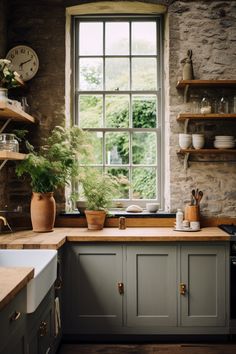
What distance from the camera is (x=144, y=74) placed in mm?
4969

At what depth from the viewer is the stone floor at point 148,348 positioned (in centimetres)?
380

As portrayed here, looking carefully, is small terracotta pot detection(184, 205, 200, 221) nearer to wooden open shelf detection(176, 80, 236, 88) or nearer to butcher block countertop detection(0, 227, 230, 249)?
butcher block countertop detection(0, 227, 230, 249)

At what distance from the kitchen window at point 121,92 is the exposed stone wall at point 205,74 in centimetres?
33

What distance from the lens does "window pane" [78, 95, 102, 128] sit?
16.3 ft

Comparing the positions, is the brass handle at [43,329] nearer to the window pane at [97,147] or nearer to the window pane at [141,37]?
the window pane at [97,147]

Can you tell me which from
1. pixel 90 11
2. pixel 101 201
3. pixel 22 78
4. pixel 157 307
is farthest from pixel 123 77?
pixel 157 307

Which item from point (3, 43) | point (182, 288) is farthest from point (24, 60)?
point (182, 288)

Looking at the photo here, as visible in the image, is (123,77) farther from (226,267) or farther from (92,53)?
(226,267)

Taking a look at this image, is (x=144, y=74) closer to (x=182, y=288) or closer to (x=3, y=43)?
(x=3, y=43)

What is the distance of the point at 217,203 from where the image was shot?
4.61 meters

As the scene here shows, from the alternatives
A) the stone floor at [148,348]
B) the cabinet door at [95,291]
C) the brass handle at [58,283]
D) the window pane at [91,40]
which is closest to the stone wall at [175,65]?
the window pane at [91,40]

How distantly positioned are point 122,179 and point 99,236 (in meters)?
1.07

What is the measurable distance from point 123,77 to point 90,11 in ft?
2.51

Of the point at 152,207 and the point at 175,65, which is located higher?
the point at 175,65
